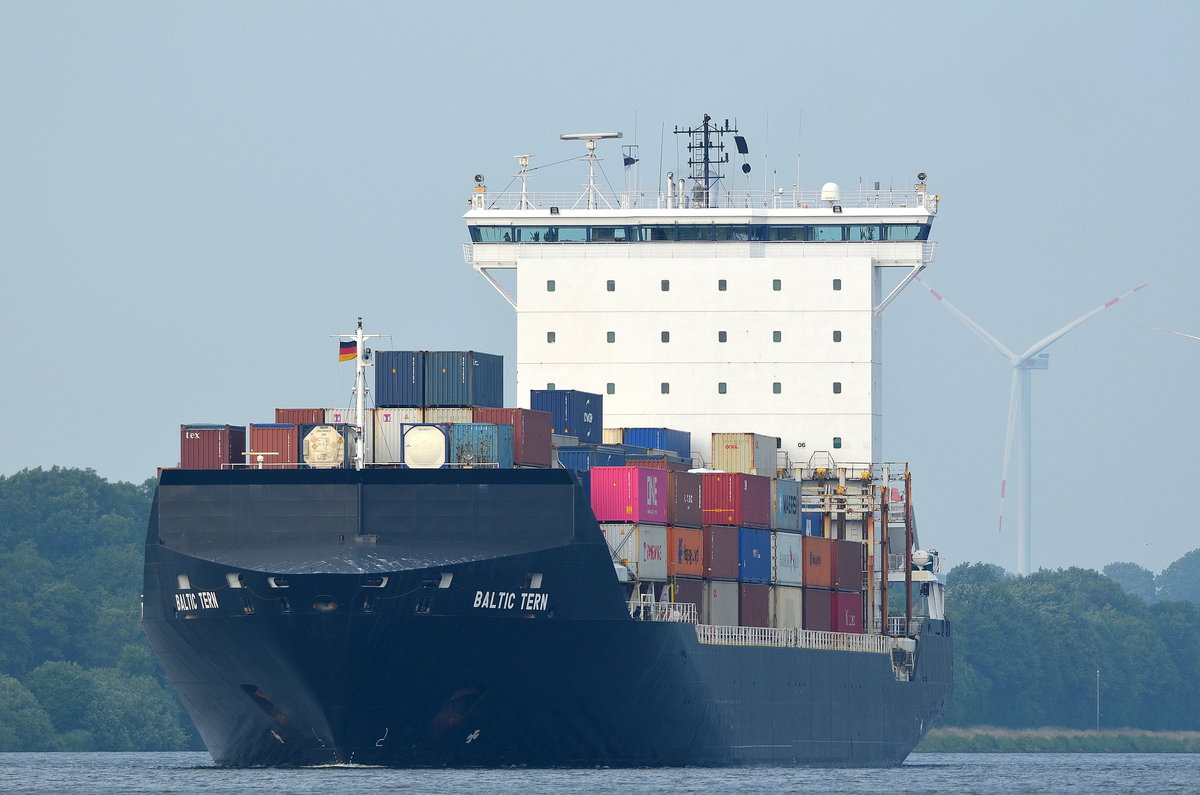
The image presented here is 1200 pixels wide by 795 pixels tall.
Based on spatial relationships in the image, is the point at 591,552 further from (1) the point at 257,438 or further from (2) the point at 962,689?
(2) the point at 962,689

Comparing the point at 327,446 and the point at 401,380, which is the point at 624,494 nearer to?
the point at 401,380

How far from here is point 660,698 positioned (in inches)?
1986

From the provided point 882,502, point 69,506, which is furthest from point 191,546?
point 69,506

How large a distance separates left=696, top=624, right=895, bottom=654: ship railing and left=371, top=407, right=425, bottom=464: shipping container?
772cm

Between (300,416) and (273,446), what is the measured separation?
176cm

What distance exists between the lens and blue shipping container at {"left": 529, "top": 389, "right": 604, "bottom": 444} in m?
55.5

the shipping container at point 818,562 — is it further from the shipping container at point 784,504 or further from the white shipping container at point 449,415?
the white shipping container at point 449,415

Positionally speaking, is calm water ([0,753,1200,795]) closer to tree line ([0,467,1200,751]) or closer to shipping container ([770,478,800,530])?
shipping container ([770,478,800,530])

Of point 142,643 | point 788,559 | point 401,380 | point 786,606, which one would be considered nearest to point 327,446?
point 401,380

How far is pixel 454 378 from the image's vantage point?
5041 centimetres

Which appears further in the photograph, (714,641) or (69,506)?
(69,506)

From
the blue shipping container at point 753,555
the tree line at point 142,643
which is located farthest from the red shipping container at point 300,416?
the tree line at point 142,643

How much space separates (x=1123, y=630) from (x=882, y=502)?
8041cm

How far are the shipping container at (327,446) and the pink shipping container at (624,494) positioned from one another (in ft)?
18.0
